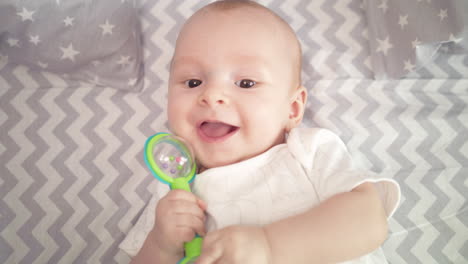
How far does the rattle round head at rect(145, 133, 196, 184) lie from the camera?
884 millimetres

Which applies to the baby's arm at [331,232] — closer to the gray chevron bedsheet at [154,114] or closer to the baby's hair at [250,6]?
the gray chevron bedsheet at [154,114]

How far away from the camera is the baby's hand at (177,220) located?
906mm

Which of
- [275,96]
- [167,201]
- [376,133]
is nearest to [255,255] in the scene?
[167,201]

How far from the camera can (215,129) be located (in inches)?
40.0

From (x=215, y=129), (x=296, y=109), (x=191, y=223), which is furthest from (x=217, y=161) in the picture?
(x=296, y=109)

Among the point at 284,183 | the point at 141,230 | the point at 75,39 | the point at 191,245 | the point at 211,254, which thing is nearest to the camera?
the point at 211,254

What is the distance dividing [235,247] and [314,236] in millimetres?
183

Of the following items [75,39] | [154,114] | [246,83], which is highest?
[75,39]

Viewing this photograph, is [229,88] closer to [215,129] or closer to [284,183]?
[215,129]

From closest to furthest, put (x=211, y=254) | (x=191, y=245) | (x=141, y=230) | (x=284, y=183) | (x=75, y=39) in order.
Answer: (x=211, y=254) < (x=191, y=245) < (x=284, y=183) < (x=141, y=230) < (x=75, y=39)

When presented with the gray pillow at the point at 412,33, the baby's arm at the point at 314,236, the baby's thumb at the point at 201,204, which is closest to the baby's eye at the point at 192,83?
the baby's thumb at the point at 201,204

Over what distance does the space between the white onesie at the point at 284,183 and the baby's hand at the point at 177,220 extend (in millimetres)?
59

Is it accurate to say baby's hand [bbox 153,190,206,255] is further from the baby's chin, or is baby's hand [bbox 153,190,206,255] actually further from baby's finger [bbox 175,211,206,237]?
the baby's chin

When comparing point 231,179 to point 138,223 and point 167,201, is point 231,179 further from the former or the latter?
point 138,223
